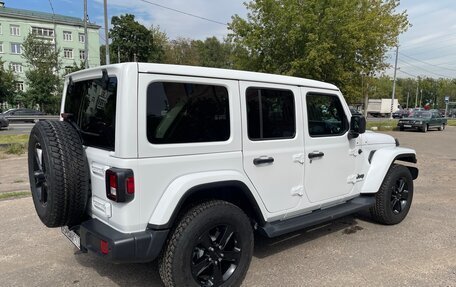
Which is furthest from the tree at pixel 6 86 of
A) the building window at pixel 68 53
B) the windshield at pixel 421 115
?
the windshield at pixel 421 115

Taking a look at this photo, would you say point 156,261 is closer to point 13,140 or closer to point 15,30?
point 13,140

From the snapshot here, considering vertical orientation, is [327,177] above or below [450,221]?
above

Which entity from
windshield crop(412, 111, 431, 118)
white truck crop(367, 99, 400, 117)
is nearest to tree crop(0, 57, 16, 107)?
windshield crop(412, 111, 431, 118)

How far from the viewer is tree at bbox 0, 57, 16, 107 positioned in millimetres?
38406

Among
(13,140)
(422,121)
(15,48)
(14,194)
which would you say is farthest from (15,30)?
(14,194)

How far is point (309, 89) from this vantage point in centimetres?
394

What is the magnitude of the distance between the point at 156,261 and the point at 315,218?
1734 mm

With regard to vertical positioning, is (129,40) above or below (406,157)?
above

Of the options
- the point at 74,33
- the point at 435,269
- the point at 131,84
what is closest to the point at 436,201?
the point at 435,269

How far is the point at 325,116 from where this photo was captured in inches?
164

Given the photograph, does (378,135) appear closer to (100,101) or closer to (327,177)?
(327,177)

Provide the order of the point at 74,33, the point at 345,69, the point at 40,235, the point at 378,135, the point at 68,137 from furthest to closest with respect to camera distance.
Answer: the point at 74,33 < the point at 345,69 < the point at 378,135 < the point at 40,235 < the point at 68,137

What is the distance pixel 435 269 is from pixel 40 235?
4558 millimetres

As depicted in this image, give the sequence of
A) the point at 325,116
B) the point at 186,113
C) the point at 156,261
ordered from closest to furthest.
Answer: the point at 186,113
the point at 156,261
the point at 325,116
